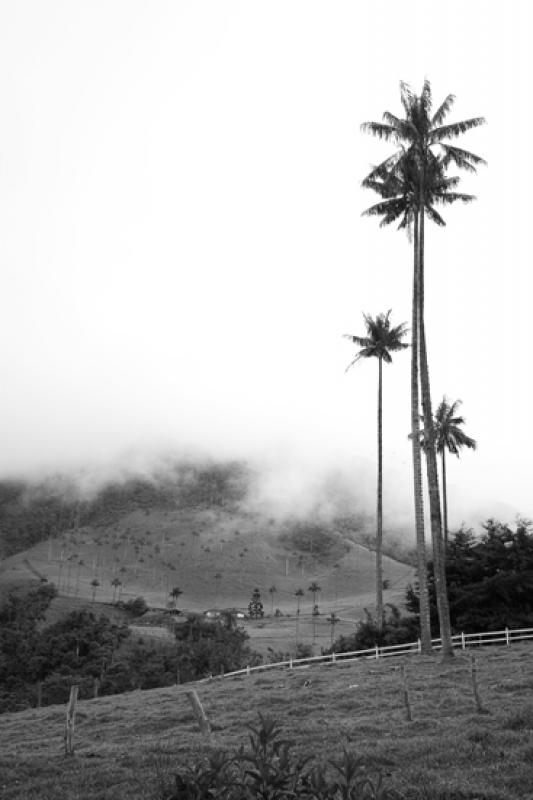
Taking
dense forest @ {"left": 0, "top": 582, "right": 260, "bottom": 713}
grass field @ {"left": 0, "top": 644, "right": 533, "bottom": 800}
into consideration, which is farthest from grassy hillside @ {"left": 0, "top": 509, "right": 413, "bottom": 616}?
grass field @ {"left": 0, "top": 644, "right": 533, "bottom": 800}

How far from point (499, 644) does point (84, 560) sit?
176 metres

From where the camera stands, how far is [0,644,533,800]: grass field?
10.6m

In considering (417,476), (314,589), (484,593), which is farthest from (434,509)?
(314,589)

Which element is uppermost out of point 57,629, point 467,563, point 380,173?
point 380,173

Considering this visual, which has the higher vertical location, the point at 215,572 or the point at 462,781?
the point at 215,572

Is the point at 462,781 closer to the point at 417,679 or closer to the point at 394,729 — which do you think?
the point at 394,729

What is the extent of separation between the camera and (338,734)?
1477cm

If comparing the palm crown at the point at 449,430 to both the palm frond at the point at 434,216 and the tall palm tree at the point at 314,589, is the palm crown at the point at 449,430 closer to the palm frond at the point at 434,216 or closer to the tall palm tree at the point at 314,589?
the palm frond at the point at 434,216

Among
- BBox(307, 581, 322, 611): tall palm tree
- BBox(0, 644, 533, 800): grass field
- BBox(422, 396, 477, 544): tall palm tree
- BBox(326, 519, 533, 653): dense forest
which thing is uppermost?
BBox(422, 396, 477, 544): tall palm tree

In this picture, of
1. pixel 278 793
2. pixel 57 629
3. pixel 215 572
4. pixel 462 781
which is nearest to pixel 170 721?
pixel 462 781

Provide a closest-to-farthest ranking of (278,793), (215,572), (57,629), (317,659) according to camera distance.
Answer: (278,793), (317,659), (57,629), (215,572)

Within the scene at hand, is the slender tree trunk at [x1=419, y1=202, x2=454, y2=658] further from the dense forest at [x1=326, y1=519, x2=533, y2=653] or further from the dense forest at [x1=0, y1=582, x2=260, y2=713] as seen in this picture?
the dense forest at [x1=0, y1=582, x2=260, y2=713]

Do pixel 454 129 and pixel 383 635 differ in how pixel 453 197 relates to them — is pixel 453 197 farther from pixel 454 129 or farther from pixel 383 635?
pixel 383 635

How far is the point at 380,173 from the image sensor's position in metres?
32.6
